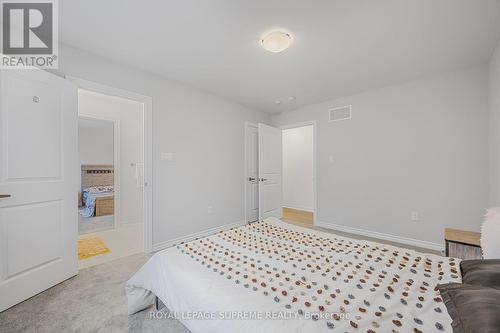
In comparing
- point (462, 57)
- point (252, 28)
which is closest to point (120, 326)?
point (252, 28)

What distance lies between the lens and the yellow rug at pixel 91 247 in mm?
2748

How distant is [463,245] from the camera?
194 cm

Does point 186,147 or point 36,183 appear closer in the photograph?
point 36,183

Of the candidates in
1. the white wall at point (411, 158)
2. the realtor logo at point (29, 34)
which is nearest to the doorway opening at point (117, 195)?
the realtor logo at point (29, 34)

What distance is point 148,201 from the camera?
2801 millimetres

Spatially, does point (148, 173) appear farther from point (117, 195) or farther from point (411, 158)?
point (411, 158)

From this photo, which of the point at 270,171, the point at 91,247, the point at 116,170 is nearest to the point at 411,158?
the point at 270,171

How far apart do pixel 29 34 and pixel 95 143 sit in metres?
4.44

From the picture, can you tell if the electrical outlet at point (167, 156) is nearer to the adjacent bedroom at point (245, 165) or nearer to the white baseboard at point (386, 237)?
the adjacent bedroom at point (245, 165)

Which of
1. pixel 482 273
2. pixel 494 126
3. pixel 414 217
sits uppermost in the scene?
pixel 494 126

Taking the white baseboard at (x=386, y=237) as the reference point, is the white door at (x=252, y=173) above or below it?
above

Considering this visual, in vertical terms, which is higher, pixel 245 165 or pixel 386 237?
pixel 245 165

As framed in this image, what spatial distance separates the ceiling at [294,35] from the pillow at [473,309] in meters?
1.92

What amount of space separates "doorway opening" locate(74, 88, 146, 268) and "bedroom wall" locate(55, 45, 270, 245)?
39cm
